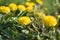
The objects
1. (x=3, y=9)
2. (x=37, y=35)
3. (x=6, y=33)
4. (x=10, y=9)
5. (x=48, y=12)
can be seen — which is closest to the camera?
(x=6, y=33)

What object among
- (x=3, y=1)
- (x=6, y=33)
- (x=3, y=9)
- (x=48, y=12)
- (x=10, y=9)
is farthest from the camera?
(x=48, y=12)

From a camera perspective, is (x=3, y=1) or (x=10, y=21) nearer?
(x=10, y=21)

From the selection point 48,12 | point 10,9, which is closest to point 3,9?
point 10,9

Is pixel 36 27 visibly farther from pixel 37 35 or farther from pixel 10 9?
pixel 10 9

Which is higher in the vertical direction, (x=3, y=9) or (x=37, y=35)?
(x=3, y=9)

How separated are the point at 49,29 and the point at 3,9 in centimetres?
52

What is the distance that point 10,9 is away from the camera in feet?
9.60

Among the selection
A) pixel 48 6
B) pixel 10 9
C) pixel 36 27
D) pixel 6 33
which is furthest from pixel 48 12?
pixel 6 33

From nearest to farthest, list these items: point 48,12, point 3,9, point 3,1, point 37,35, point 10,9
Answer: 1. point 37,35
2. point 3,9
3. point 10,9
4. point 3,1
5. point 48,12

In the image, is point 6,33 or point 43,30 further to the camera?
point 43,30

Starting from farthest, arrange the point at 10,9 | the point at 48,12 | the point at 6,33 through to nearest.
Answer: the point at 48,12
the point at 10,9
the point at 6,33

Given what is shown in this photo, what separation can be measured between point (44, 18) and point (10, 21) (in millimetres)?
344

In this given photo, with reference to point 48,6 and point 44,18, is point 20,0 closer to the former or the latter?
point 48,6

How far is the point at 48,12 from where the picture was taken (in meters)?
3.45
